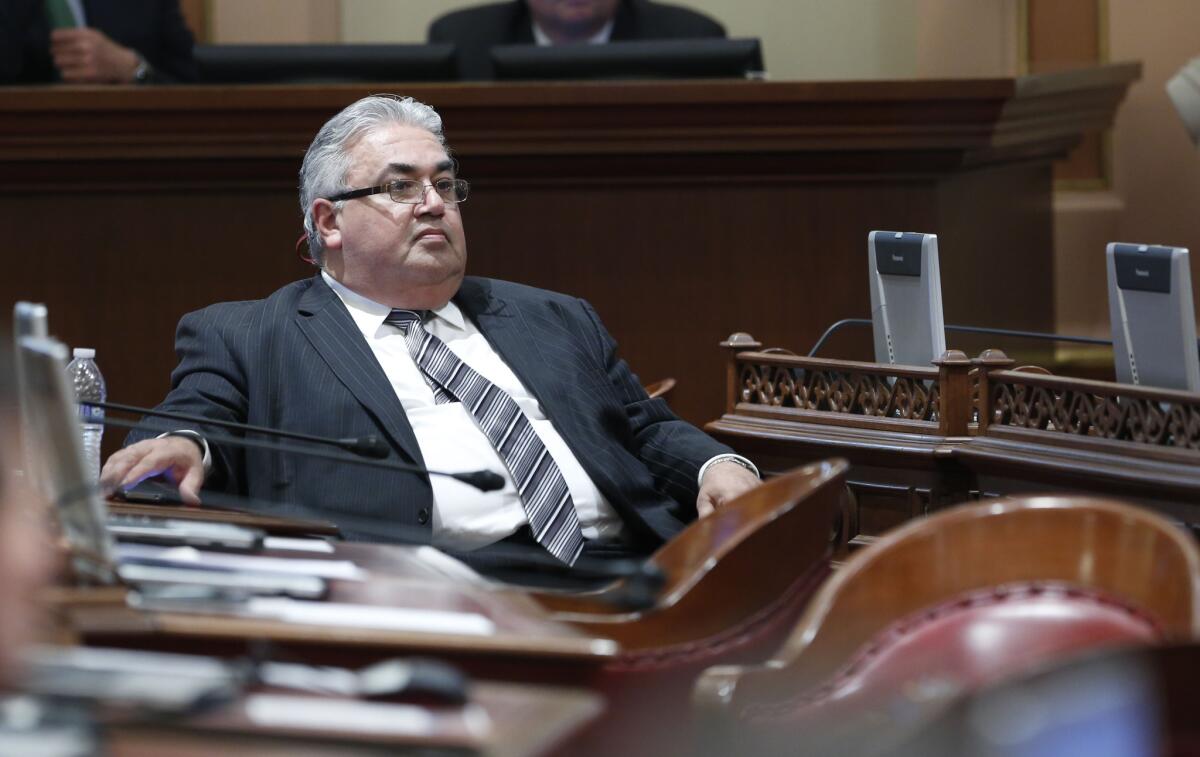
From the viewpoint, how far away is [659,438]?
2.89m

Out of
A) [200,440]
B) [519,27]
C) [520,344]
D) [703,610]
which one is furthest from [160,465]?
[519,27]

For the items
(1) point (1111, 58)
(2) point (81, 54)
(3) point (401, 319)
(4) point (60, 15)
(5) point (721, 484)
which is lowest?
Answer: (5) point (721, 484)

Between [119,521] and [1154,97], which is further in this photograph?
[1154,97]

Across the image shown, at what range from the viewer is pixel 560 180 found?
4223mm

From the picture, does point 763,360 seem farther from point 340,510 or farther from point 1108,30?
point 1108,30

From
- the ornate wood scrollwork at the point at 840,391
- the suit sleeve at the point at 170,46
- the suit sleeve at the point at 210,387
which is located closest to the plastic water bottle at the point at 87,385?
the suit sleeve at the point at 210,387

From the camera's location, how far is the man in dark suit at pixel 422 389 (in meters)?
2.64

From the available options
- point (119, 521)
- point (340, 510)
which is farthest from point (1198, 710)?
point (340, 510)

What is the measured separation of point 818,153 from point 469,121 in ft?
2.93

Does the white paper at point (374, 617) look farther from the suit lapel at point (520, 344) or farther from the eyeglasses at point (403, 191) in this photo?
the eyeglasses at point (403, 191)

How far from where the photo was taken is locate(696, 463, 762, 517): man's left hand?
2609 millimetres

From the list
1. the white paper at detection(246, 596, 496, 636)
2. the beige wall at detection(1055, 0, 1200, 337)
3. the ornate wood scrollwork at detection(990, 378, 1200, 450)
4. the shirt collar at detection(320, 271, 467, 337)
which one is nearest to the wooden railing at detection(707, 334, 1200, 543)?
the ornate wood scrollwork at detection(990, 378, 1200, 450)

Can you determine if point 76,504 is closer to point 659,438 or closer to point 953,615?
point 953,615

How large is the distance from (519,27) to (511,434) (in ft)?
10.2
